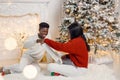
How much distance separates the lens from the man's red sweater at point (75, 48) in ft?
11.7

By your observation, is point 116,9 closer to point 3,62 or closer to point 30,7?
point 30,7

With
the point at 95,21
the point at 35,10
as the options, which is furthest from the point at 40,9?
the point at 95,21

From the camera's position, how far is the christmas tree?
16.8ft

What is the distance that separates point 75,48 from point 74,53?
72 mm

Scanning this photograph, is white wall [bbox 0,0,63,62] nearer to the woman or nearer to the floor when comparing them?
the floor

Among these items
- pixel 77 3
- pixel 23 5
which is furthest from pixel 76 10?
pixel 23 5

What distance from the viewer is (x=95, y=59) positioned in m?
4.62

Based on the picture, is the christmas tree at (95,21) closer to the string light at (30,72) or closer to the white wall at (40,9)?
the white wall at (40,9)

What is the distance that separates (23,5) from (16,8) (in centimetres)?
15

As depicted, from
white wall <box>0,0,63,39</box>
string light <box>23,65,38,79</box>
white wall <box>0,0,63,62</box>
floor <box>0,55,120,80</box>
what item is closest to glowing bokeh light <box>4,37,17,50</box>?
white wall <box>0,0,63,62</box>

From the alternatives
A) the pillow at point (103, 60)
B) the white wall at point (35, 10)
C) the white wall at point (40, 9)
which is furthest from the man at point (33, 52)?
the white wall at point (40, 9)

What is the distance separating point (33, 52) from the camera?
380 cm

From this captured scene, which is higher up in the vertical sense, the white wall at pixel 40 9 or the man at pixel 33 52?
the white wall at pixel 40 9

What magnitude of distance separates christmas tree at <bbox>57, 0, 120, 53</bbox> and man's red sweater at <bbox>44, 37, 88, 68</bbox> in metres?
1.39
